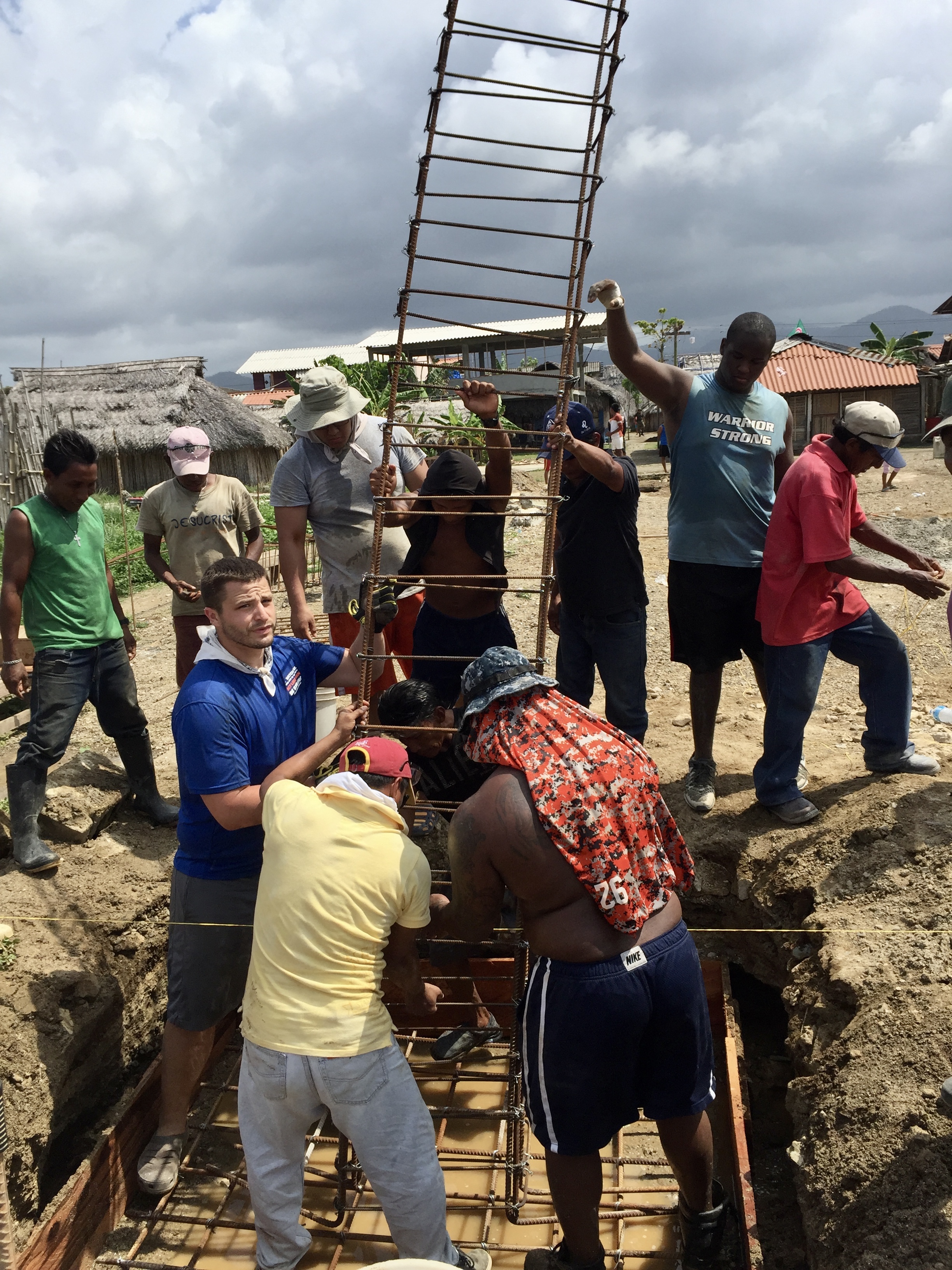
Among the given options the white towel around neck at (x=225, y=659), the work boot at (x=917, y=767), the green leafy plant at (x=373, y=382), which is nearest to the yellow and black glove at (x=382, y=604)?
the white towel around neck at (x=225, y=659)

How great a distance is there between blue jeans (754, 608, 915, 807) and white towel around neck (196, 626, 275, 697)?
218cm

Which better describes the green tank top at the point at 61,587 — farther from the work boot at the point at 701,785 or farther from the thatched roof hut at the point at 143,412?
the thatched roof hut at the point at 143,412

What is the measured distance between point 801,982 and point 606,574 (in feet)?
6.19

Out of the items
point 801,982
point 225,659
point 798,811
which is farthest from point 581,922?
point 798,811

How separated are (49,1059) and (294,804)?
6.28ft

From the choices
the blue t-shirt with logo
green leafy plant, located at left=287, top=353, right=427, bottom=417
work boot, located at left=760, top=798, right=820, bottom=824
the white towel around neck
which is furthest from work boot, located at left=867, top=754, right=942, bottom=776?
green leafy plant, located at left=287, top=353, right=427, bottom=417

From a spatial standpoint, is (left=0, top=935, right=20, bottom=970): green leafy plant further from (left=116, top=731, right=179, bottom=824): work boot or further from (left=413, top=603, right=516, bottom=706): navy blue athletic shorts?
(left=413, top=603, right=516, bottom=706): navy blue athletic shorts

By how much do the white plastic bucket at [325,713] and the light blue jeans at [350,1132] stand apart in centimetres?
221

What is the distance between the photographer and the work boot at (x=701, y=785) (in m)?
4.57

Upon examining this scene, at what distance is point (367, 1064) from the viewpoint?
8.47 feet

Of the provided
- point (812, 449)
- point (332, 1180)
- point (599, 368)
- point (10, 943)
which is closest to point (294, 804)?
point (332, 1180)

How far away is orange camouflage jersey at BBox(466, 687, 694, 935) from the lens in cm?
250

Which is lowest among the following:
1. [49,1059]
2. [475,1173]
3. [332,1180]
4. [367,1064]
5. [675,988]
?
[475,1173]

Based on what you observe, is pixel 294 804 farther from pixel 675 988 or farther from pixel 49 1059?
pixel 49 1059
